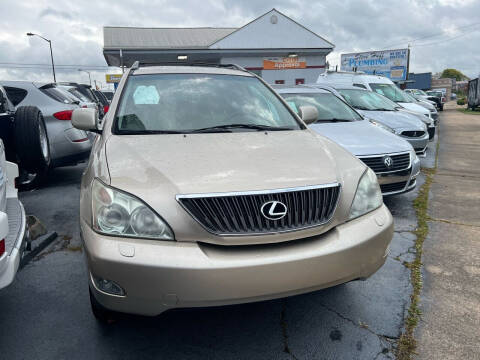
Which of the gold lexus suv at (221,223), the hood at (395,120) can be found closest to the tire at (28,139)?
the gold lexus suv at (221,223)

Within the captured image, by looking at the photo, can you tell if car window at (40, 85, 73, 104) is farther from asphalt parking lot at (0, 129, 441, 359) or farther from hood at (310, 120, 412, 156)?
hood at (310, 120, 412, 156)

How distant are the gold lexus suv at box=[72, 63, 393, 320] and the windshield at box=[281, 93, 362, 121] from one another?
3.80 meters

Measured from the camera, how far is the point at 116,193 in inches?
78.1

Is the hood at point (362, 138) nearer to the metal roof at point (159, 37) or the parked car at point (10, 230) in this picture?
the parked car at point (10, 230)

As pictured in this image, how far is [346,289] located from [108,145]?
6.60 feet

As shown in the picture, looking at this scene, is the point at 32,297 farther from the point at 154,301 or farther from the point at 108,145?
the point at 154,301

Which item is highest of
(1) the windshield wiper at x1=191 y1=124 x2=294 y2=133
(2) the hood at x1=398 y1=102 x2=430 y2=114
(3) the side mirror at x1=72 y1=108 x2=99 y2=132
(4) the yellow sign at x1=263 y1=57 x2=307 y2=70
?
(4) the yellow sign at x1=263 y1=57 x2=307 y2=70

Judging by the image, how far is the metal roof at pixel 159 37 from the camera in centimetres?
2644

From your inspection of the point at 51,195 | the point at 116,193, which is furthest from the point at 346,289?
the point at 51,195

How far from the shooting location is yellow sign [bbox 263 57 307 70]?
2806 cm

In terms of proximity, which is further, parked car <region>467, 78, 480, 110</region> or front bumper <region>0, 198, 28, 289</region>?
parked car <region>467, 78, 480, 110</region>

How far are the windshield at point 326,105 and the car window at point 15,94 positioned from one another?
4078mm

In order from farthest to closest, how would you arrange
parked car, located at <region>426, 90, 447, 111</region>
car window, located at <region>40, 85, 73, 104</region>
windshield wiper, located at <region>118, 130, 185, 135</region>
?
parked car, located at <region>426, 90, 447, 111</region> < car window, located at <region>40, 85, 73, 104</region> < windshield wiper, located at <region>118, 130, 185, 135</region>

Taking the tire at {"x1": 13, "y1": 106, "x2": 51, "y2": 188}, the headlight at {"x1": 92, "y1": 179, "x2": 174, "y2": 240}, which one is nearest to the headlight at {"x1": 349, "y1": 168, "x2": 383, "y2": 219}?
the headlight at {"x1": 92, "y1": 179, "x2": 174, "y2": 240}
